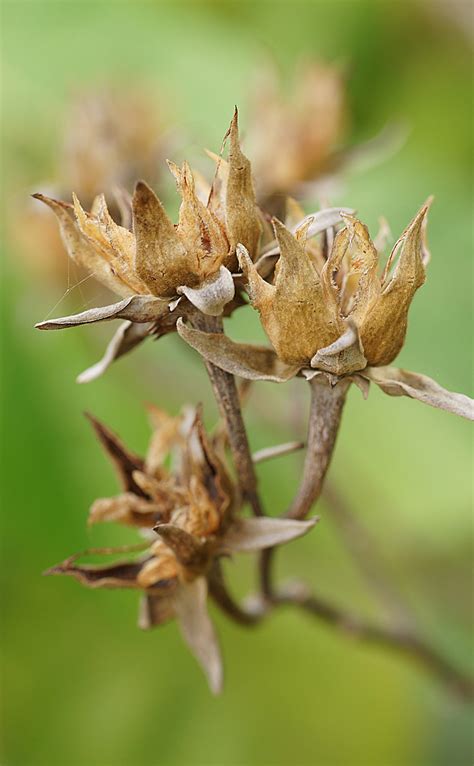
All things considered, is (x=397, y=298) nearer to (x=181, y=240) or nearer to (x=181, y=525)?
(x=181, y=240)

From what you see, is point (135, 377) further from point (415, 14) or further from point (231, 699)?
point (415, 14)

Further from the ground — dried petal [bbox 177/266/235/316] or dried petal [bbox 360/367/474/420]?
dried petal [bbox 177/266/235/316]

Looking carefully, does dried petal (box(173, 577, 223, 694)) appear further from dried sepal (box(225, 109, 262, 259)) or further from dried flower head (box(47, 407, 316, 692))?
dried sepal (box(225, 109, 262, 259))

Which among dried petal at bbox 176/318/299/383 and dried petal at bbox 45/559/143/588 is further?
dried petal at bbox 45/559/143/588

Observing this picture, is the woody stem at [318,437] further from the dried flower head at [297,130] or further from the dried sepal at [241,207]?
the dried flower head at [297,130]

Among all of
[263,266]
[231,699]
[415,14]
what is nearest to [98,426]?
[263,266]

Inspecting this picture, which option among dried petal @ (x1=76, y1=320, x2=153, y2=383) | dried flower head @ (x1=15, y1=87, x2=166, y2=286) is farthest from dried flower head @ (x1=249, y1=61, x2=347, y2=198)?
dried petal @ (x1=76, y1=320, x2=153, y2=383)
